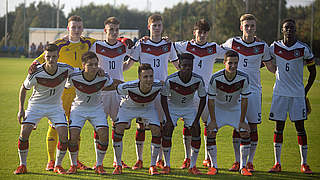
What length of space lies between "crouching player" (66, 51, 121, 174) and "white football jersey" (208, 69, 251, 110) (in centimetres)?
142

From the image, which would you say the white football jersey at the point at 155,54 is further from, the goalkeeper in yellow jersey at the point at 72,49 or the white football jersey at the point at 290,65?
the white football jersey at the point at 290,65

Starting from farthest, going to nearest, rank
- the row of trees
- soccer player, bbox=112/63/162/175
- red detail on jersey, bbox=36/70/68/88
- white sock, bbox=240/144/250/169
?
1. the row of trees
2. white sock, bbox=240/144/250/169
3. soccer player, bbox=112/63/162/175
4. red detail on jersey, bbox=36/70/68/88

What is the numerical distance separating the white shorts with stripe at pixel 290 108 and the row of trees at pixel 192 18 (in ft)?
133

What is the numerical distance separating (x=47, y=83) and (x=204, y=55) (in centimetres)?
226

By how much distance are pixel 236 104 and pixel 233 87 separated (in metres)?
0.27

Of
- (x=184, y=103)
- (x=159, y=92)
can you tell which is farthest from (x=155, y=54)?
(x=184, y=103)

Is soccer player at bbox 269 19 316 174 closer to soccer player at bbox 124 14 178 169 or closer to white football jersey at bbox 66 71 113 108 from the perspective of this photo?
soccer player at bbox 124 14 178 169

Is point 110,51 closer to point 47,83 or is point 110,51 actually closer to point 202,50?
point 47,83

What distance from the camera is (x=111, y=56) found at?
647 centimetres

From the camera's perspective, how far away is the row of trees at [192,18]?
52.0 meters

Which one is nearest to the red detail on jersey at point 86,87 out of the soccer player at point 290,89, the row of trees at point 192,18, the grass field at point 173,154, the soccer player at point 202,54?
the grass field at point 173,154

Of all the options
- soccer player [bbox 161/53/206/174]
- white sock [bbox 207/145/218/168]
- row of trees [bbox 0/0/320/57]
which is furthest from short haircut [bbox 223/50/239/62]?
row of trees [bbox 0/0/320/57]

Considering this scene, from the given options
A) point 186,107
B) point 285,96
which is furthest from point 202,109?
point 285,96

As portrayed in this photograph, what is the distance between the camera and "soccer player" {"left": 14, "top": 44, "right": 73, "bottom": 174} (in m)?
5.83
